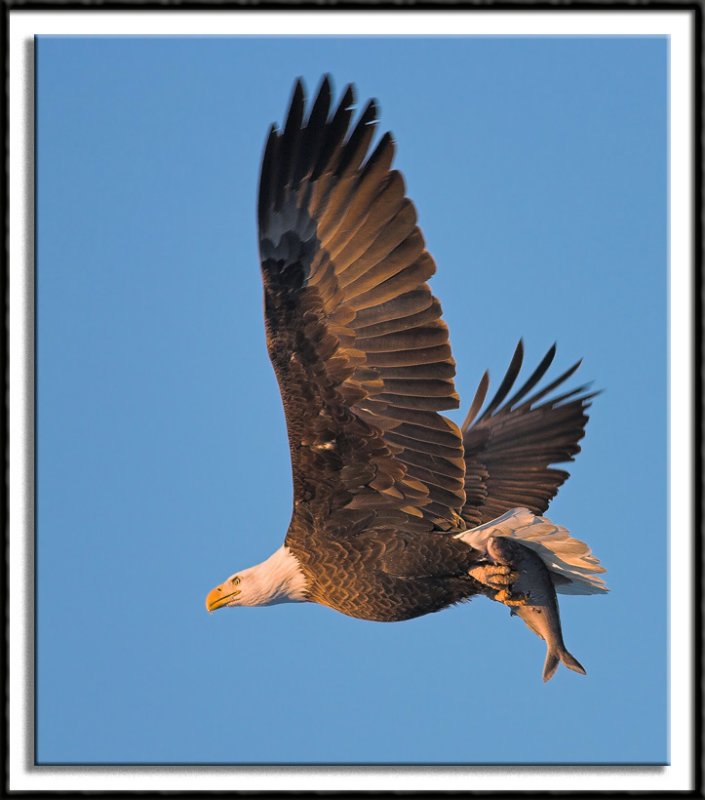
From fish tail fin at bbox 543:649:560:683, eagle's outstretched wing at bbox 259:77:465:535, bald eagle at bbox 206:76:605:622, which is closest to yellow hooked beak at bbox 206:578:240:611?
bald eagle at bbox 206:76:605:622

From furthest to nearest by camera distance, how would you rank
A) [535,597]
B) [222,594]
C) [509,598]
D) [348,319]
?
[222,594], [535,597], [509,598], [348,319]

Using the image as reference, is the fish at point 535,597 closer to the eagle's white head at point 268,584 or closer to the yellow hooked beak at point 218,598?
the eagle's white head at point 268,584

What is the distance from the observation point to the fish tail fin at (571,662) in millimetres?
6574

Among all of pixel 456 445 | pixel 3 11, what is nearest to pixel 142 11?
pixel 3 11

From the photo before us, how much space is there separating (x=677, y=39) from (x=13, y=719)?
3690 millimetres

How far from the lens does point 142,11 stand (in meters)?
6.38

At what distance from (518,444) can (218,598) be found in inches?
67.1

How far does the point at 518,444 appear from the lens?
770 cm

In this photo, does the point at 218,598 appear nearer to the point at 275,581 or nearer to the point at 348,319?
the point at 275,581

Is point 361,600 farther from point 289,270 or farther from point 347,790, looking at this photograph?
point 289,270

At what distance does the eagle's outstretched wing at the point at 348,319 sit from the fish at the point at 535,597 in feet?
1.42

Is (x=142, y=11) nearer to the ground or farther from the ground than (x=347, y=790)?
farther from the ground

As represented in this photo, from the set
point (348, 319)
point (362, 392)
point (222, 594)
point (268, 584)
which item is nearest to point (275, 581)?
point (268, 584)

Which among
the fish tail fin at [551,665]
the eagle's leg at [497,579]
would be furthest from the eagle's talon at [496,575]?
the fish tail fin at [551,665]
